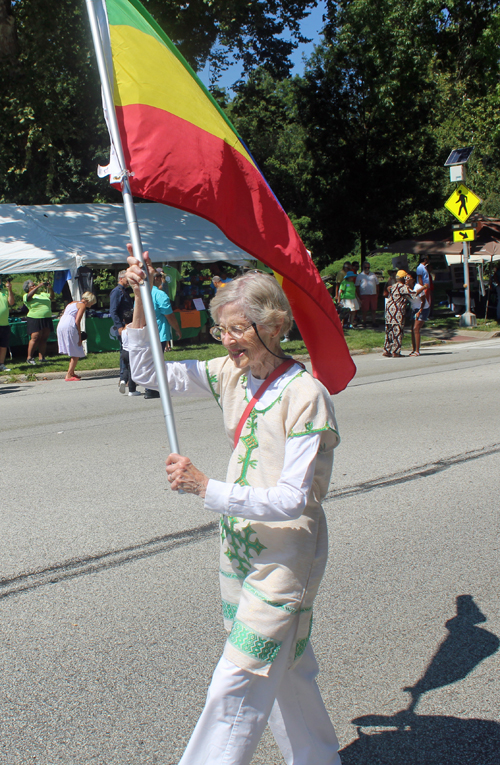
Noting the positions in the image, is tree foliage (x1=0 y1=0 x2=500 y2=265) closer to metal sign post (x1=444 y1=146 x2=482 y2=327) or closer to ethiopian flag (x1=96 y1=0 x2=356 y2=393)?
metal sign post (x1=444 y1=146 x2=482 y2=327)

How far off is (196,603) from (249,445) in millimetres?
1786

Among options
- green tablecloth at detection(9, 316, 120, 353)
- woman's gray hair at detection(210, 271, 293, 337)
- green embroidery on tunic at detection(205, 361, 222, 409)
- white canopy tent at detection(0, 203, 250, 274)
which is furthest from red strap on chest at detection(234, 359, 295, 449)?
green tablecloth at detection(9, 316, 120, 353)

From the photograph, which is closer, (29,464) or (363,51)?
(29,464)

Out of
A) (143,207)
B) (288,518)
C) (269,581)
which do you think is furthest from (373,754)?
(143,207)

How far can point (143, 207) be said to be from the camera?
2130cm

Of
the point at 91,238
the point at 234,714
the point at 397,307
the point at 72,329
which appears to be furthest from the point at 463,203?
the point at 234,714

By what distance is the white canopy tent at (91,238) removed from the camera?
1681cm

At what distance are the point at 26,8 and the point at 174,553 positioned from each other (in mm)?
19234

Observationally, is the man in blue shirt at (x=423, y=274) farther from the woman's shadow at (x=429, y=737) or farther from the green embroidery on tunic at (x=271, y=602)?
the green embroidery on tunic at (x=271, y=602)

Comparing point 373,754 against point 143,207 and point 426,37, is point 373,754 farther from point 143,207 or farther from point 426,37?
point 426,37

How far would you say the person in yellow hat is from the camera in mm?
15000

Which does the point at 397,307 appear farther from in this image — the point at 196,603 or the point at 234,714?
the point at 234,714

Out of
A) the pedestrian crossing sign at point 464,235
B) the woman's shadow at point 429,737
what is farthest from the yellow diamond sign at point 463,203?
the woman's shadow at point 429,737

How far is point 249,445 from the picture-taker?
2.44m
